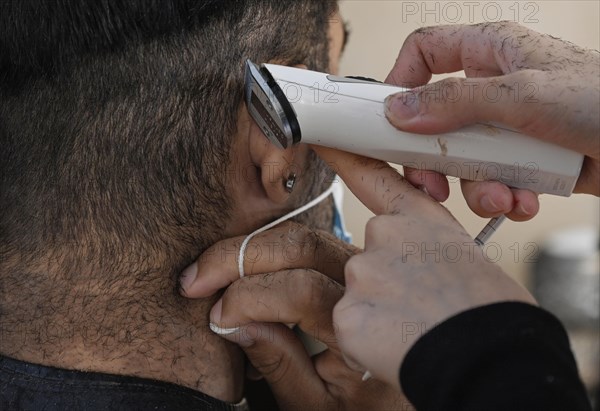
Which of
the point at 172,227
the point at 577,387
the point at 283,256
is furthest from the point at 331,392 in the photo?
the point at 577,387

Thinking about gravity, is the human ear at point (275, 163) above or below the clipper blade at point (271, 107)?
below

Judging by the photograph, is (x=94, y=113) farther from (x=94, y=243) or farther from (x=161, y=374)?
(x=161, y=374)

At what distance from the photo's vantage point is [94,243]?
90cm

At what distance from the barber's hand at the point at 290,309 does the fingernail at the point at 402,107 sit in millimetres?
257

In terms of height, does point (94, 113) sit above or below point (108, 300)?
above

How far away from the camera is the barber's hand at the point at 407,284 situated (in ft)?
2.29

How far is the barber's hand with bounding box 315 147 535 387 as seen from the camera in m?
0.70

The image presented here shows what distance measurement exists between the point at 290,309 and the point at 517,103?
15.3 inches

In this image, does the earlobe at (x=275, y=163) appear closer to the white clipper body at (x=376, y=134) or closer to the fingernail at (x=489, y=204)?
the white clipper body at (x=376, y=134)

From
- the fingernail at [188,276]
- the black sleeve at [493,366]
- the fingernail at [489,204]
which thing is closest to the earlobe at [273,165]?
the fingernail at [188,276]

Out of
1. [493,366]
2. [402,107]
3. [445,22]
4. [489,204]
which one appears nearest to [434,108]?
[402,107]

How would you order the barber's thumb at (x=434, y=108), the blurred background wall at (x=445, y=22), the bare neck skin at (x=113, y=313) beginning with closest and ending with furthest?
Result: the barber's thumb at (x=434, y=108) < the bare neck skin at (x=113, y=313) < the blurred background wall at (x=445, y=22)

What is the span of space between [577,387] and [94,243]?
0.57 meters

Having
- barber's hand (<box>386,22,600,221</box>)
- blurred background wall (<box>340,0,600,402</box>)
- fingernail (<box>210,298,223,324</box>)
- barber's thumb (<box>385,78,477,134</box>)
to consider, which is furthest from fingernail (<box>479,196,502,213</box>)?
blurred background wall (<box>340,0,600,402</box>)
